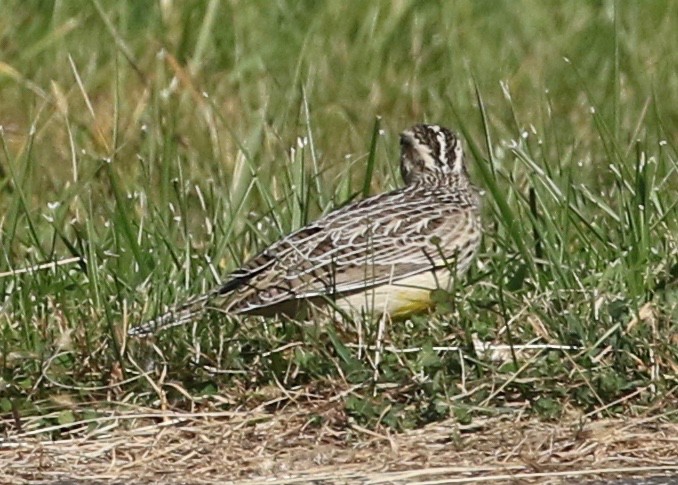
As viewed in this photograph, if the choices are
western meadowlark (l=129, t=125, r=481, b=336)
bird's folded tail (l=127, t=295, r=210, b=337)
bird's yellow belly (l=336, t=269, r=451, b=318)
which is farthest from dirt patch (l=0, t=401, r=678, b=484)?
bird's yellow belly (l=336, t=269, r=451, b=318)

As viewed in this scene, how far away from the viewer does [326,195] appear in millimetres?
7520

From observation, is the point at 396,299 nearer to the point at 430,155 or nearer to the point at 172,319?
the point at 172,319

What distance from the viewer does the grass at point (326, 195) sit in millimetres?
4992

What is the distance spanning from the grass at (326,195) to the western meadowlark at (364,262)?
0.41 ft

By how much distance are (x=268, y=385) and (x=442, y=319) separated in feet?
2.48

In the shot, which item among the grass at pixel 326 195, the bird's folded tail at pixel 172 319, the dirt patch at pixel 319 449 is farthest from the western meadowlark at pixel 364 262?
the dirt patch at pixel 319 449

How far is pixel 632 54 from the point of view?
31.7 feet

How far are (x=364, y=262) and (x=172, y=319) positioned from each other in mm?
888

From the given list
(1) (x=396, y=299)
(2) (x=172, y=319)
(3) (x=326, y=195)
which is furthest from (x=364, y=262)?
(3) (x=326, y=195)

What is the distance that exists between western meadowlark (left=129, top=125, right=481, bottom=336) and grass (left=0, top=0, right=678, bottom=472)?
125mm

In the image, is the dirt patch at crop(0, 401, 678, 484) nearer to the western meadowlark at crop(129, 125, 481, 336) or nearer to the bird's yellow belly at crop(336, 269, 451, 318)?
the western meadowlark at crop(129, 125, 481, 336)

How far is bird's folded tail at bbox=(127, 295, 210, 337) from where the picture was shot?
Answer: 5262mm

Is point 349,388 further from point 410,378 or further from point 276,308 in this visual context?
point 276,308

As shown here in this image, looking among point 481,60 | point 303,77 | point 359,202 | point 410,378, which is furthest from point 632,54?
point 410,378
